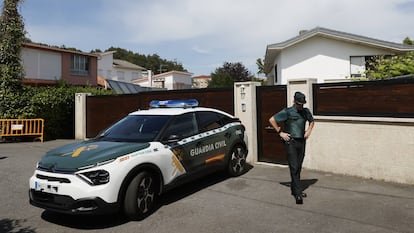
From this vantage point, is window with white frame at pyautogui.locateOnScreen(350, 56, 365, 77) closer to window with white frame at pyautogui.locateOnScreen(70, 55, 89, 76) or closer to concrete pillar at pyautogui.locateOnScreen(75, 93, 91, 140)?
concrete pillar at pyautogui.locateOnScreen(75, 93, 91, 140)

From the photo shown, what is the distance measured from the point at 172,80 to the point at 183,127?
5030 cm

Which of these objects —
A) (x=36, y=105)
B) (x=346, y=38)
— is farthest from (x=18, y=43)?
(x=346, y=38)

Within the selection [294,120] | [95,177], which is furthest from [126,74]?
[95,177]

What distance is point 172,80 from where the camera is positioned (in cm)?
5578

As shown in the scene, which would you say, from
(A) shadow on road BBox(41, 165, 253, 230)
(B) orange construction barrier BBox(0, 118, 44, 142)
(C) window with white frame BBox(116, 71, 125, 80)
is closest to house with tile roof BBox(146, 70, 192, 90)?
(C) window with white frame BBox(116, 71, 125, 80)

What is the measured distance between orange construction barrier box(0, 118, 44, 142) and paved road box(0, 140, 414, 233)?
297 inches

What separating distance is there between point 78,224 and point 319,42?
14591mm

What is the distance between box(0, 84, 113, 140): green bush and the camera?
14531mm

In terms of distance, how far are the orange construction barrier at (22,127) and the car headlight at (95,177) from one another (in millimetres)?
10967

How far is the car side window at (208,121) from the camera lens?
649cm

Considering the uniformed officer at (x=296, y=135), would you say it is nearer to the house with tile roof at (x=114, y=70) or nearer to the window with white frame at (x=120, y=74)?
the house with tile roof at (x=114, y=70)

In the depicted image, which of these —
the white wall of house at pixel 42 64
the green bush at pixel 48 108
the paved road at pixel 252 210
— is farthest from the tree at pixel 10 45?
the white wall of house at pixel 42 64

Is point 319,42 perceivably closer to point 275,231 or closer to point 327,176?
point 327,176

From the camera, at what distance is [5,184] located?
22.9 ft
